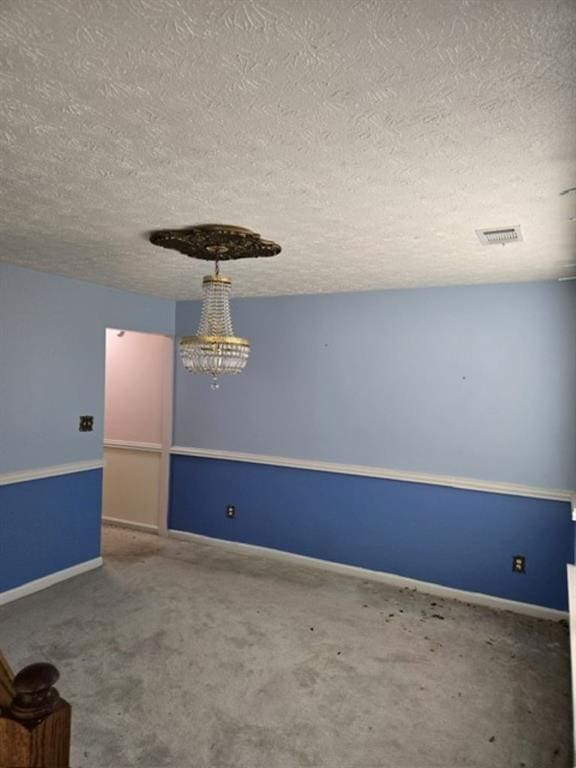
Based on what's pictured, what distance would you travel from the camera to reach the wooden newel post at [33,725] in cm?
71

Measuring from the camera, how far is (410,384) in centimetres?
393

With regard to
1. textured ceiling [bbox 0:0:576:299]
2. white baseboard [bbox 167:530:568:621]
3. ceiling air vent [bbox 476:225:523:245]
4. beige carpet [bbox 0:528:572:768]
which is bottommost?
beige carpet [bbox 0:528:572:768]

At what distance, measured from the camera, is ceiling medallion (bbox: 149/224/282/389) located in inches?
96.5

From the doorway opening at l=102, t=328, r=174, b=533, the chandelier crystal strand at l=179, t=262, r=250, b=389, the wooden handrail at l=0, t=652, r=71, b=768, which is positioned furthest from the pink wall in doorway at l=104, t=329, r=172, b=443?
the wooden handrail at l=0, t=652, r=71, b=768

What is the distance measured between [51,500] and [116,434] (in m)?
1.62

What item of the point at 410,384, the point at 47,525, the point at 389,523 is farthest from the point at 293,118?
the point at 47,525

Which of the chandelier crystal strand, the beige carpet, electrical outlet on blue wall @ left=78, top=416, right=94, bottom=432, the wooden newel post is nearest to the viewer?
the wooden newel post

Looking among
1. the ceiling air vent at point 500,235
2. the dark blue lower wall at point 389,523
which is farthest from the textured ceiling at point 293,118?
the dark blue lower wall at point 389,523

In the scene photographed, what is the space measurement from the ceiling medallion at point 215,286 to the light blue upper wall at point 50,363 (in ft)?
4.80

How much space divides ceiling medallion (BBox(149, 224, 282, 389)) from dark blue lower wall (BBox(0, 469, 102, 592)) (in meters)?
1.76

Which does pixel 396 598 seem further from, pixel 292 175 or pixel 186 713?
pixel 292 175

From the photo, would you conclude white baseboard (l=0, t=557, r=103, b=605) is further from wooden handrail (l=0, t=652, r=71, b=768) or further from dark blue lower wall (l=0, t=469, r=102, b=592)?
wooden handrail (l=0, t=652, r=71, b=768)

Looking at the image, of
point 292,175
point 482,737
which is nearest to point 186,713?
point 482,737

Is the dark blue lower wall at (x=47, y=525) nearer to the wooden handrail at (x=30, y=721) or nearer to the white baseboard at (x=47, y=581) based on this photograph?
the white baseboard at (x=47, y=581)
